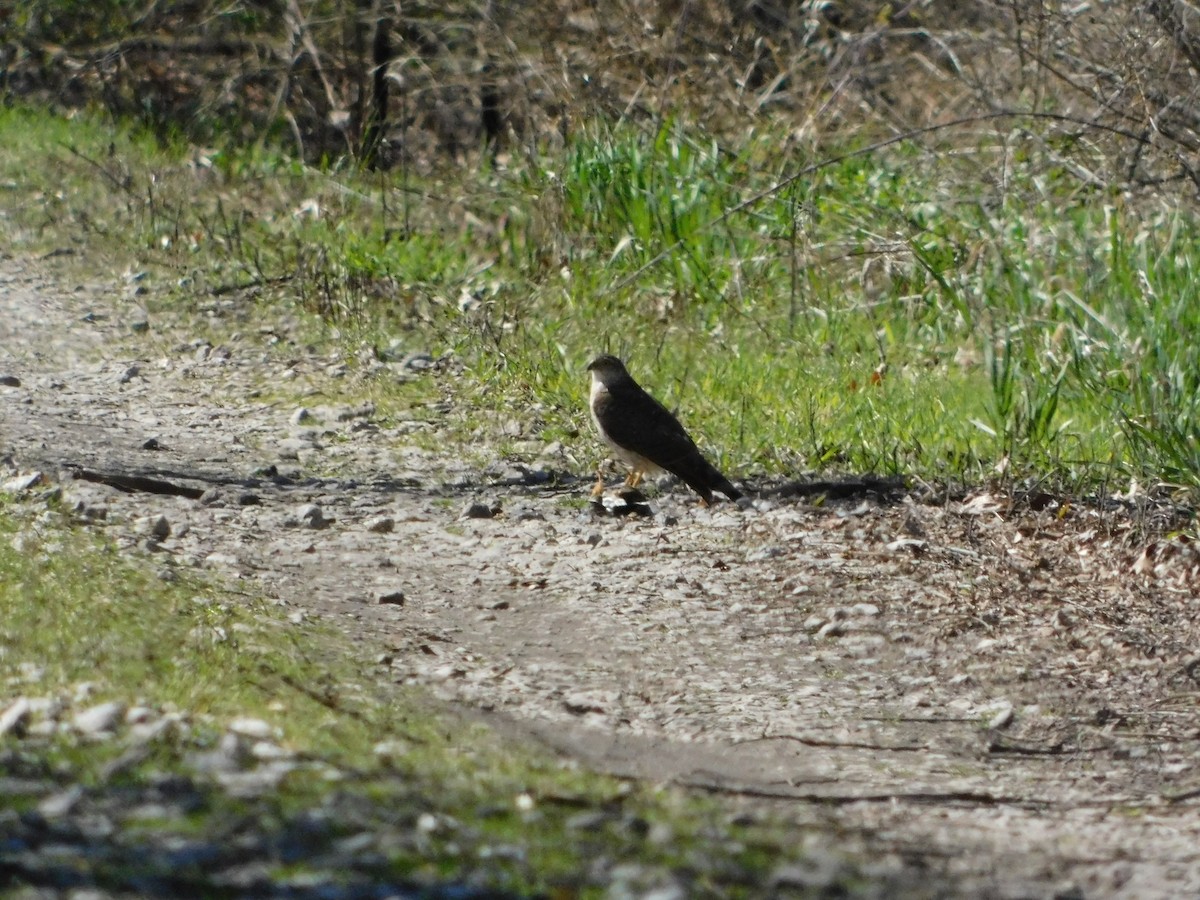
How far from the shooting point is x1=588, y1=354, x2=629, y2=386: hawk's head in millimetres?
7672

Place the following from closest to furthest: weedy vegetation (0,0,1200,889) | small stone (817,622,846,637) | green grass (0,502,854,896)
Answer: green grass (0,502,854,896) < small stone (817,622,846,637) < weedy vegetation (0,0,1200,889)

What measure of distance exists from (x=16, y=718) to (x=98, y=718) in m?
0.18

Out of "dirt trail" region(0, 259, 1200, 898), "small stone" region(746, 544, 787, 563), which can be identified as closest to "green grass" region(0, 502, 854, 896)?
"dirt trail" region(0, 259, 1200, 898)

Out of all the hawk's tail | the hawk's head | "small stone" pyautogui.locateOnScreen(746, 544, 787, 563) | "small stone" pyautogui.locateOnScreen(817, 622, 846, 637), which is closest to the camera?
→ "small stone" pyautogui.locateOnScreen(817, 622, 846, 637)

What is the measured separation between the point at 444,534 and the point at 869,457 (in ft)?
6.75

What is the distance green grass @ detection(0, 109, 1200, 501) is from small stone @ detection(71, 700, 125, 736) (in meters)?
3.96

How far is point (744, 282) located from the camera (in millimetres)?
10359

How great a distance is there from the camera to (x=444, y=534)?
6.59 metres

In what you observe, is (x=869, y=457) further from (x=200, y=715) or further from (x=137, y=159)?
(x=137, y=159)

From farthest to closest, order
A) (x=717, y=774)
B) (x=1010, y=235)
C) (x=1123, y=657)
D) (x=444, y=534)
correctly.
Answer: (x=1010, y=235), (x=444, y=534), (x=1123, y=657), (x=717, y=774)

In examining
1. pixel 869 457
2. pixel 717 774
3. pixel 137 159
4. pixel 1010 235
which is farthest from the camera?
pixel 137 159

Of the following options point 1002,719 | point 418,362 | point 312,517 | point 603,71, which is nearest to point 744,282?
point 418,362

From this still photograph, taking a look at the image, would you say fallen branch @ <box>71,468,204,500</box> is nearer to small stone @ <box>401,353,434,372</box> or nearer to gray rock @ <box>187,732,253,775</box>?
small stone @ <box>401,353,434,372</box>

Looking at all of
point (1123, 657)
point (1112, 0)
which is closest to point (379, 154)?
point (1112, 0)
